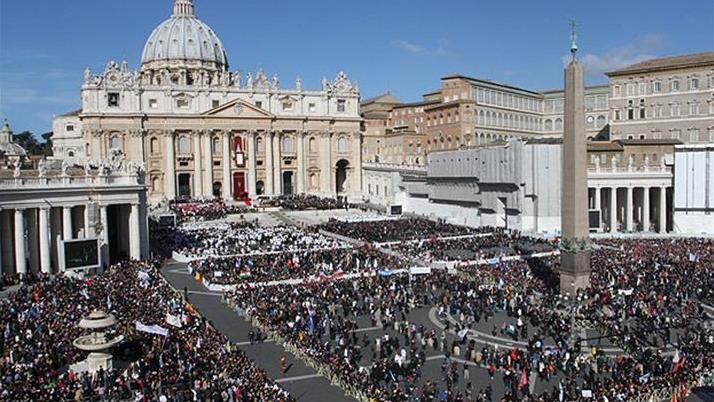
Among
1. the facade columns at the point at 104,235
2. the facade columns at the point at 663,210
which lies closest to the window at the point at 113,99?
the facade columns at the point at 104,235

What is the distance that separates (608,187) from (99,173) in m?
38.9

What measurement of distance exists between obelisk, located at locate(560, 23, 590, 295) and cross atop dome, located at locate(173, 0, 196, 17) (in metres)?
97.4

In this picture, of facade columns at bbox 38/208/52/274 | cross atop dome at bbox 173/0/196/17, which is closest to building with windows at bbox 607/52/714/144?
facade columns at bbox 38/208/52/274

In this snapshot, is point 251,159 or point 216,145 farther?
point 251,159

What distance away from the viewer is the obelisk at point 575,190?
1180 inches

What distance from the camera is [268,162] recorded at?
88.2m

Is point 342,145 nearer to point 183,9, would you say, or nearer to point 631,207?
point 631,207

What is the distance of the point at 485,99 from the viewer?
287ft

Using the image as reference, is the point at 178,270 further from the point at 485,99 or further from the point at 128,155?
the point at 485,99

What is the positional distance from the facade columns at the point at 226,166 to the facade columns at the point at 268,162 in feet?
14.8

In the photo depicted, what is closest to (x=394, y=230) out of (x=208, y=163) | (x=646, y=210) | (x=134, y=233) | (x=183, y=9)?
(x=134, y=233)

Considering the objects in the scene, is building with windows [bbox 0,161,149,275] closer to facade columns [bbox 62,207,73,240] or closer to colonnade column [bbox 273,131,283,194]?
facade columns [bbox 62,207,73,240]

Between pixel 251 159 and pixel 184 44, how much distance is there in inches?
1327

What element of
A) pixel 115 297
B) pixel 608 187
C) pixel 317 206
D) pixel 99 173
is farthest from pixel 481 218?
pixel 115 297
